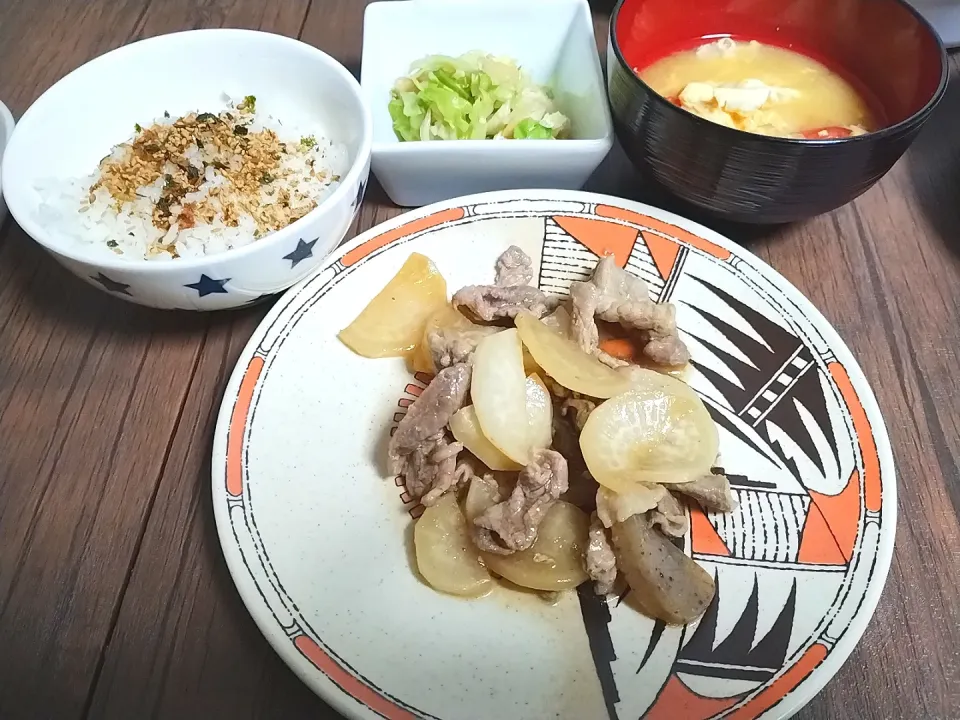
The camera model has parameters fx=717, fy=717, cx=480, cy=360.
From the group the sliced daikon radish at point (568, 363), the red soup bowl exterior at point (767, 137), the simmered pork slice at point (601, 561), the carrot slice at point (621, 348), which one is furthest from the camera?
the carrot slice at point (621, 348)

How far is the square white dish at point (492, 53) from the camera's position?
1.58 meters

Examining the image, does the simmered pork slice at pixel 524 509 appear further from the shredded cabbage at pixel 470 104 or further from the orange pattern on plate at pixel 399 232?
the shredded cabbage at pixel 470 104

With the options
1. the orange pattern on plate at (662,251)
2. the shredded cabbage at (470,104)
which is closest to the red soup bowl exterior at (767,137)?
the orange pattern on plate at (662,251)

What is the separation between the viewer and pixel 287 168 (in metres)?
1.65

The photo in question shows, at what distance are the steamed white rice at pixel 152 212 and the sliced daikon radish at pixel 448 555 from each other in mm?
700

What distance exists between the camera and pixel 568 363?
1.31m

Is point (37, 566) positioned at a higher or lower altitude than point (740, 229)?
lower

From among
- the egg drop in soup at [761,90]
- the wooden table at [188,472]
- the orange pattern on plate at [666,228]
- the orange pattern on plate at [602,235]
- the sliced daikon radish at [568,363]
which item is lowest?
the wooden table at [188,472]

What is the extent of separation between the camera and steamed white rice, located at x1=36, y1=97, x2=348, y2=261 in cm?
148

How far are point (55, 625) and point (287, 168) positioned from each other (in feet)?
3.38

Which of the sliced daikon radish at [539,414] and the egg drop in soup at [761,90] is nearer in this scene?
the sliced daikon radish at [539,414]

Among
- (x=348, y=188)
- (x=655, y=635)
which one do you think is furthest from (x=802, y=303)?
(x=348, y=188)

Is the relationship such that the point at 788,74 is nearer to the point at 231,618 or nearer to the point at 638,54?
the point at 638,54

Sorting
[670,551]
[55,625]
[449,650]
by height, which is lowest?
[55,625]
